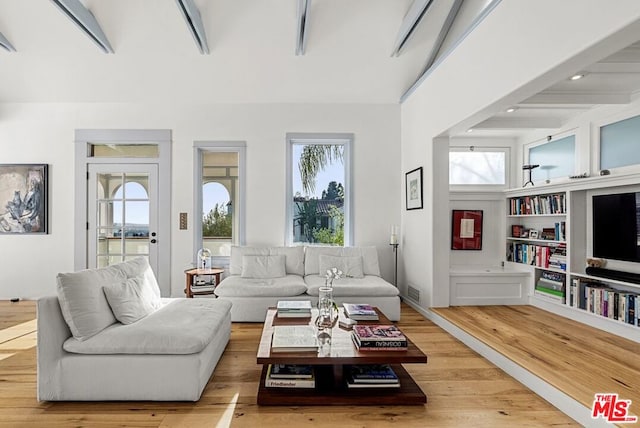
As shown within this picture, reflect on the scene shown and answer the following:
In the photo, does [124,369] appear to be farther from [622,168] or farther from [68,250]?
[622,168]

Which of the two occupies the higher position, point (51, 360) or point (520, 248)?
point (520, 248)

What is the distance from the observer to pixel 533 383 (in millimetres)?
2293

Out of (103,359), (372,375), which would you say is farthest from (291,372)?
(103,359)

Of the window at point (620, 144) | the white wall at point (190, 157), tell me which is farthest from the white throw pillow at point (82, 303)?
the window at point (620, 144)

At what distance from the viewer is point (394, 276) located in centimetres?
Answer: 489

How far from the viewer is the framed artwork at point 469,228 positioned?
479 centimetres

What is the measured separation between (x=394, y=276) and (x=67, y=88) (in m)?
5.14

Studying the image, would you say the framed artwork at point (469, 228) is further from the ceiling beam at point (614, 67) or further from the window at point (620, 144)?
the ceiling beam at point (614, 67)

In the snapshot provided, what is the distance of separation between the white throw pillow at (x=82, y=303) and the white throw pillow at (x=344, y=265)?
8.22 feet

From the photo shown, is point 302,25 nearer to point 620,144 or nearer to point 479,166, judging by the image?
point 479,166

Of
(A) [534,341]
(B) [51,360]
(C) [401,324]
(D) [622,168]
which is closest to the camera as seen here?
(B) [51,360]

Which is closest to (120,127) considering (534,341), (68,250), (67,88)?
(67,88)

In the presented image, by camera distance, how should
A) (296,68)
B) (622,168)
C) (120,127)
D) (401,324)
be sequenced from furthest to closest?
(120,127), (296,68), (401,324), (622,168)

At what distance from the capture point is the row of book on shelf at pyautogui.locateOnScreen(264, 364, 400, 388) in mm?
2176
